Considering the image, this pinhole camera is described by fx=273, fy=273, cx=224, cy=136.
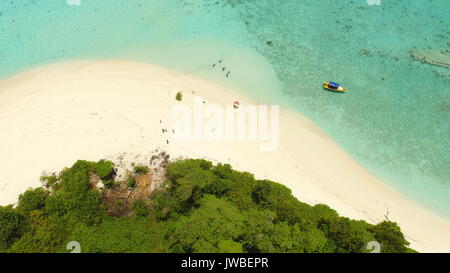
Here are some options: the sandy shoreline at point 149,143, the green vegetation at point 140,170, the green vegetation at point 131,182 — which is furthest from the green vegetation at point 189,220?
the sandy shoreline at point 149,143

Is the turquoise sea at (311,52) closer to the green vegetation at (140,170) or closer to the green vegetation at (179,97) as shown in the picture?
the green vegetation at (179,97)

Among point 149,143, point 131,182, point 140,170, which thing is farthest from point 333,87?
point 131,182

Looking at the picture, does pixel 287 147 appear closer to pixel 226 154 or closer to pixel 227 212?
pixel 226 154

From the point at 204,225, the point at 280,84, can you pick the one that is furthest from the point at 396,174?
the point at 204,225

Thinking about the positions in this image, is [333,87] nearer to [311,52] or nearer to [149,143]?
[311,52]

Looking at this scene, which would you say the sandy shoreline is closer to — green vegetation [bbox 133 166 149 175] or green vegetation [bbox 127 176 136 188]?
green vegetation [bbox 133 166 149 175]
